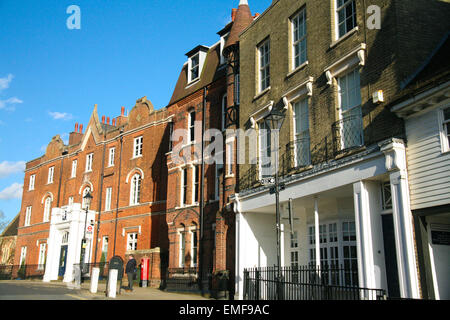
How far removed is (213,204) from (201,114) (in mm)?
5257

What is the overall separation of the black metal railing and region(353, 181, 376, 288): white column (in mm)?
1247

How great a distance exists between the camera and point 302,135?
1569cm

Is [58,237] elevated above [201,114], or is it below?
below

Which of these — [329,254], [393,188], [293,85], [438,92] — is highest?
[293,85]

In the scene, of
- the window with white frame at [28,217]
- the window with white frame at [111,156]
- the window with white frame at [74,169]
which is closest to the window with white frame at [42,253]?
the window with white frame at [28,217]

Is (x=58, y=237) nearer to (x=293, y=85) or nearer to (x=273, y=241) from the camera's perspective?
(x=273, y=241)

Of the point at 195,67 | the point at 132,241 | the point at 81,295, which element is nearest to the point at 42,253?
the point at 132,241

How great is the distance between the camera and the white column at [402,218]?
10.5 m

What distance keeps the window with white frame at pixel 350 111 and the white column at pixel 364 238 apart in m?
1.42

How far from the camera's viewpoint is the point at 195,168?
24.2 meters

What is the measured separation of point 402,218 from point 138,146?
76.3ft

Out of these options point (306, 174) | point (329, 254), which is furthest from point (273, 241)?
point (306, 174)

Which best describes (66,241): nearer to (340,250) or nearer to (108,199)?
(108,199)

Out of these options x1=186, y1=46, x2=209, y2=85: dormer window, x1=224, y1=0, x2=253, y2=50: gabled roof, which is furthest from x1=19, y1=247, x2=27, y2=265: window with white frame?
x1=224, y1=0, x2=253, y2=50: gabled roof
